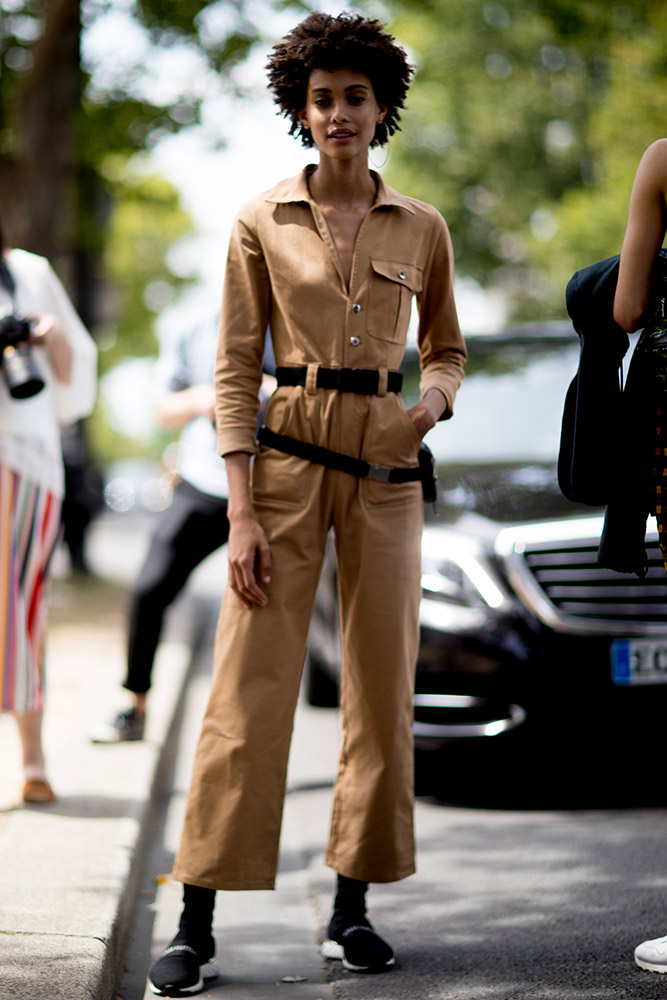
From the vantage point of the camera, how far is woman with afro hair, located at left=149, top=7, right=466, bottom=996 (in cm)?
314

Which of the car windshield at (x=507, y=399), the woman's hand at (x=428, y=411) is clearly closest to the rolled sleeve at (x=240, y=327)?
the woman's hand at (x=428, y=411)

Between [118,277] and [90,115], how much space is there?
20744 mm

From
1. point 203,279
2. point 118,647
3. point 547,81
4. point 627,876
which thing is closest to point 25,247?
point 118,647

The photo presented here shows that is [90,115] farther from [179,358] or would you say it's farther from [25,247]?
[179,358]

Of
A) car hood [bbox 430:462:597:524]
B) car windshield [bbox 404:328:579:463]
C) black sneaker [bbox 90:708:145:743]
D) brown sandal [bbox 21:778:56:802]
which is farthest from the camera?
car windshield [bbox 404:328:579:463]

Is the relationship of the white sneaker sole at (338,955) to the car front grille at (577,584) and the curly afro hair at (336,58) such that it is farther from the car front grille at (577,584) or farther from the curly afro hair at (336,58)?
the curly afro hair at (336,58)

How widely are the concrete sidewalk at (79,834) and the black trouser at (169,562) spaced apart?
1.19 ft

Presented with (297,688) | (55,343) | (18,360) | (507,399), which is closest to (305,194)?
(297,688)

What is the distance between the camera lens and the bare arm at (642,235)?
9.51ft

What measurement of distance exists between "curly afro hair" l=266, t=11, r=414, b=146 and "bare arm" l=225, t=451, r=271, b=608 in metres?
0.87

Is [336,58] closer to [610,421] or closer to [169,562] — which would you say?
[610,421]

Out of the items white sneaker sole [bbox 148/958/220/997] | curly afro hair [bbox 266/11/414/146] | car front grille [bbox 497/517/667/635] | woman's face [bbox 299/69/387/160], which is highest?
curly afro hair [bbox 266/11/414/146]

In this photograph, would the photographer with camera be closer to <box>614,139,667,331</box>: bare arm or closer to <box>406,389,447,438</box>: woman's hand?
<box>406,389,447,438</box>: woman's hand

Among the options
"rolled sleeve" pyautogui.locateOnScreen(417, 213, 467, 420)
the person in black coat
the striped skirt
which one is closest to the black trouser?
the striped skirt
